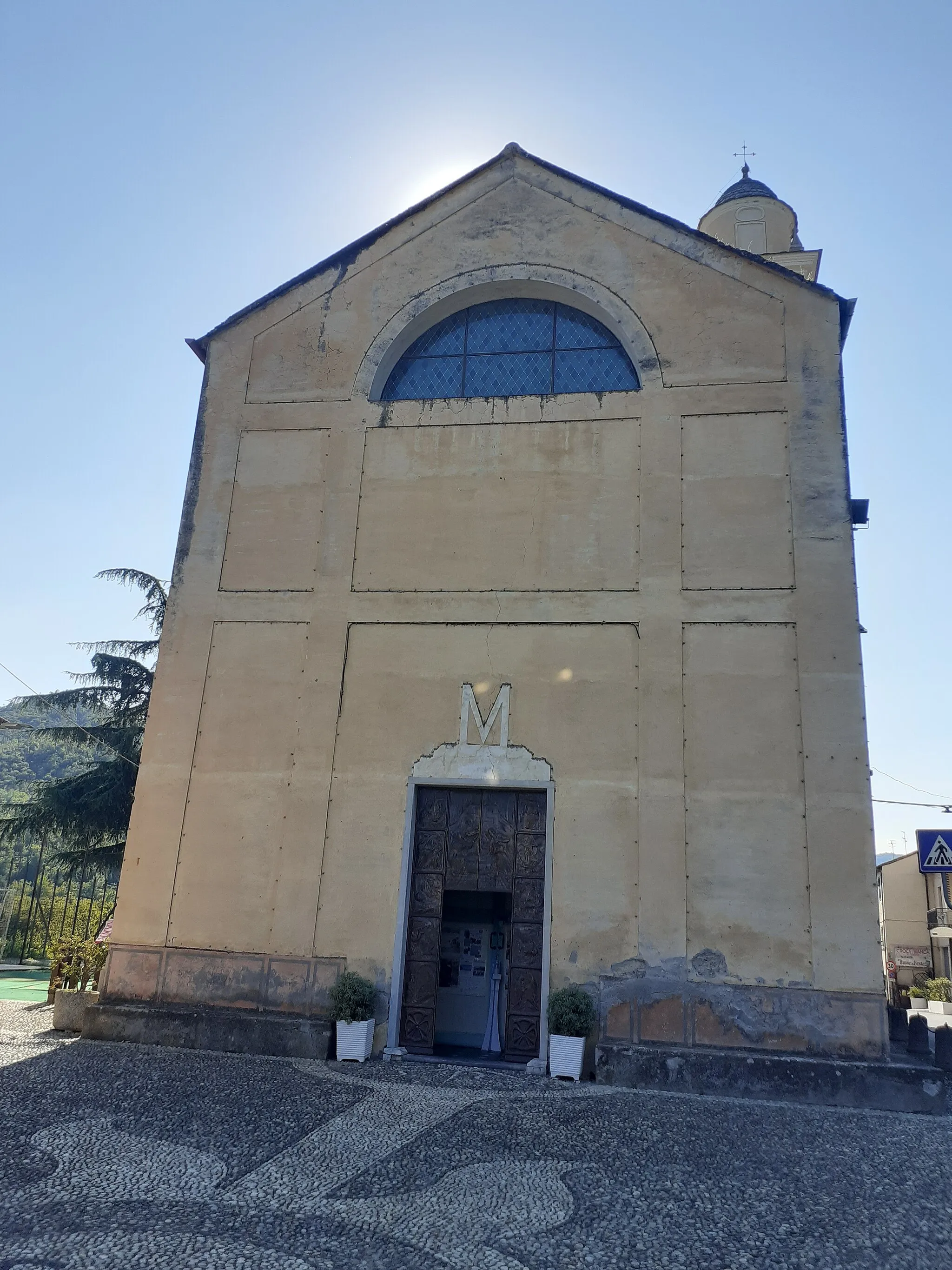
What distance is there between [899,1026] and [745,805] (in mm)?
4970

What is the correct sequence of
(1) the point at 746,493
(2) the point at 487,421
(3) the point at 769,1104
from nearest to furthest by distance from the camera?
(3) the point at 769,1104 < (1) the point at 746,493 < (2) the point at 487,421

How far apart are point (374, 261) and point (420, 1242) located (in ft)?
39.0

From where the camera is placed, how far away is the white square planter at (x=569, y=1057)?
8.74m

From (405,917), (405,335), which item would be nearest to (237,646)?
(405,917)

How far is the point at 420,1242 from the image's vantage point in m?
4.61

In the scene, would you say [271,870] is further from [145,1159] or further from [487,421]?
[487,421]

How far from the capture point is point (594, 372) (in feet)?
38.4

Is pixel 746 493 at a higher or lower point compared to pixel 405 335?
lower

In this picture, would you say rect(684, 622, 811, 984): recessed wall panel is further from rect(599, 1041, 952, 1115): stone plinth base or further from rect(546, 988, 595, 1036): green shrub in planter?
rect(546, 988, 595, 1036): green shrub in planter

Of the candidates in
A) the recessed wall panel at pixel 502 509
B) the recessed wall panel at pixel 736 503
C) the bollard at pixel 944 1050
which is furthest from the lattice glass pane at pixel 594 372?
the bollard at pixel 944 1050

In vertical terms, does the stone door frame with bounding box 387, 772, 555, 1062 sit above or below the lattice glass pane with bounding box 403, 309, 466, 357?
below

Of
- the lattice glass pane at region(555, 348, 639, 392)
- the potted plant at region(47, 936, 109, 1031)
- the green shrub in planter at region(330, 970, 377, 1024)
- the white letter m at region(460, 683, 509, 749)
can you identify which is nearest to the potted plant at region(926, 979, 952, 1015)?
the white letter m at region(460, 683, 509, 749)

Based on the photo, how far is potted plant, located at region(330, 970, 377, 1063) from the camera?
9.16m

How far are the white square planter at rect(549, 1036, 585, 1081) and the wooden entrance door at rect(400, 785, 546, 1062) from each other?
0.51 meters
